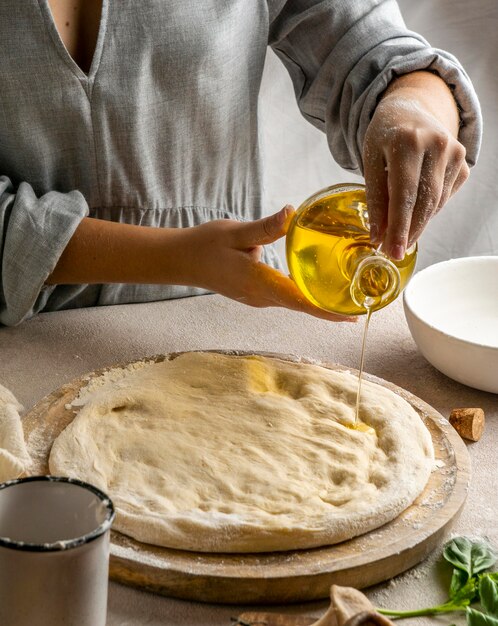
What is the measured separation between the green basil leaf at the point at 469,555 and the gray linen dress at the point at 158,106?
0.73 meters

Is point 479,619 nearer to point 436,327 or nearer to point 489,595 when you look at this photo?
point 489,595

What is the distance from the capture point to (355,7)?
1554mm

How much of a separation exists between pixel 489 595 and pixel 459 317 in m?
0.70

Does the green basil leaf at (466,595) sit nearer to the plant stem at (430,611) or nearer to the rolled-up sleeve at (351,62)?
the plant stem at (430,611)

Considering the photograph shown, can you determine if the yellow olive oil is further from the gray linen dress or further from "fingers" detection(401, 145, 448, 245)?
the gray linen dress

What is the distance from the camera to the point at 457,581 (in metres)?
0.89

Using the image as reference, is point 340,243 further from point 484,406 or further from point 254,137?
point 254,137

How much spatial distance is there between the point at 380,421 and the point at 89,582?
0.57 meters

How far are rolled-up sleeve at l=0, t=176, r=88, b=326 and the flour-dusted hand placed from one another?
48cm

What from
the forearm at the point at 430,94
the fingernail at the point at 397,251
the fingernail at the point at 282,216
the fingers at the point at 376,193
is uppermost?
the forearm at the point at 430,94

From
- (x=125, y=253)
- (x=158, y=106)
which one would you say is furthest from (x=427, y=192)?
(x=158, y=106)

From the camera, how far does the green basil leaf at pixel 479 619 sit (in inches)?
30.3

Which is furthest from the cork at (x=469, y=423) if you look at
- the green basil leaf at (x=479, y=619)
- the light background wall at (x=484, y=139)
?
the light background wall at (x=484, y=139)

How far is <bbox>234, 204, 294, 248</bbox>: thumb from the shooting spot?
1167 millimetres
